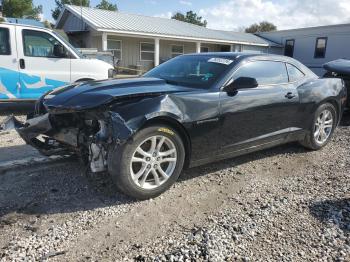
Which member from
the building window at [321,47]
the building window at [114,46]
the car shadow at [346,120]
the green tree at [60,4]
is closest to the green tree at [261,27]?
the green tree at [60,4]

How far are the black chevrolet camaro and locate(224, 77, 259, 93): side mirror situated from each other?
1 cm

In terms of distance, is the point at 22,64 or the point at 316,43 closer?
the point at 22,64

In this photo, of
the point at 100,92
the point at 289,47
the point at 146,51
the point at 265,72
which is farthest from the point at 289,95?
the point at 289,47

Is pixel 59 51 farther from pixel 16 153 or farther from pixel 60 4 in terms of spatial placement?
pixel 60 4

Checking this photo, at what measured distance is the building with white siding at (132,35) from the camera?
20.7 m

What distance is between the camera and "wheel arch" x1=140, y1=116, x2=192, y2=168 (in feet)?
12.1

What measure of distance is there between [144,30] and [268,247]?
20.0m

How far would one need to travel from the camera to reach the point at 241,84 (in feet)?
14.1

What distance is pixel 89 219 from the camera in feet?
11.1

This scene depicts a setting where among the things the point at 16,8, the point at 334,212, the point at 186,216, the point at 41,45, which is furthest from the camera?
the point at 16,8

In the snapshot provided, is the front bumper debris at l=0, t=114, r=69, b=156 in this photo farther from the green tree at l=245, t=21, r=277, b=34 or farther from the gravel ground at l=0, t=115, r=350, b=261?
the green tree at l=245, t=21, r=277, b=34

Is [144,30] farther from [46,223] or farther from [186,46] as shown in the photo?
[46,223]

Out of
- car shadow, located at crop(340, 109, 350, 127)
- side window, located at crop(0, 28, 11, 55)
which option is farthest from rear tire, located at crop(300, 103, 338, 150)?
side window, located at crop(0, 28, 11, 55)

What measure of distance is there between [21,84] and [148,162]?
532 centimetres
